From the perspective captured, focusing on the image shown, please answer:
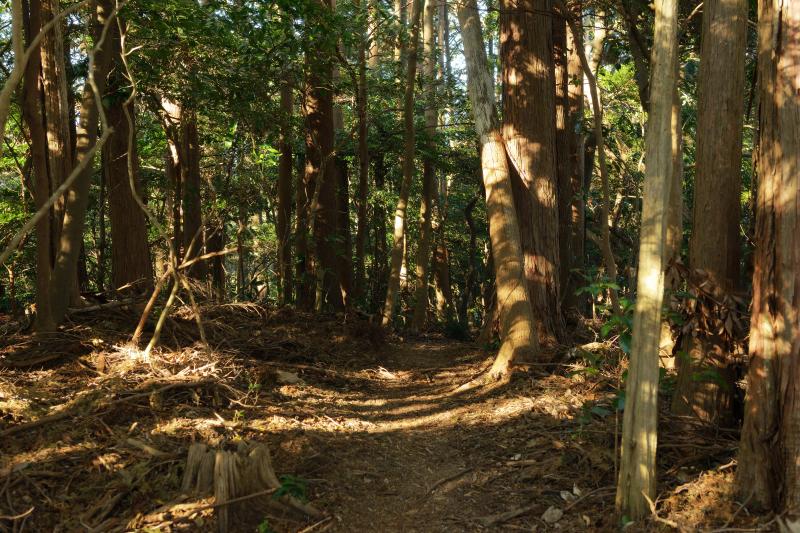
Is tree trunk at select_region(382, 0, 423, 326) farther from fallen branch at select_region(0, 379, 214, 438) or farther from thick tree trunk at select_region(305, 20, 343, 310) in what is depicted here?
fallen branch at select_region(0, 379, 214, 438)

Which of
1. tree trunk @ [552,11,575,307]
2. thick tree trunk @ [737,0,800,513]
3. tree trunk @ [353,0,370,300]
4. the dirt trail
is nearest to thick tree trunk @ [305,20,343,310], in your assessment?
tree trunk @ [353,0,370,300]

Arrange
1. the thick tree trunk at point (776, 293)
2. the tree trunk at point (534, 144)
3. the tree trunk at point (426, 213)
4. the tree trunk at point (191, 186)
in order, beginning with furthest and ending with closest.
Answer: the tree trunk at point (426, 213), the tree trunk at point (191, 186), the tree trunk at point (534, 144), the thick tree trunk at point (776, 293)

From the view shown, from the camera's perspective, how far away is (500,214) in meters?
8.77

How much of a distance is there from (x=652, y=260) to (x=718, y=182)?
1.38m

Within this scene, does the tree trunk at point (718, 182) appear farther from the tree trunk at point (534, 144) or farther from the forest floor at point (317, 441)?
the tree trunk at point (534, 144)

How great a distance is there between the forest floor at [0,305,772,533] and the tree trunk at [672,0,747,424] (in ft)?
1.08

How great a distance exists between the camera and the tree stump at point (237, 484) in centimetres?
458

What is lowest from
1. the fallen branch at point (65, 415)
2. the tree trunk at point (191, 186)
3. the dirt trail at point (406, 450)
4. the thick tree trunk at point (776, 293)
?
the dirt trail at point (406, 450)

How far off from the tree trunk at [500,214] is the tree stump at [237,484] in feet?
14.2

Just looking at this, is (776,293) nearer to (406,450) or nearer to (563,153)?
(406,450)

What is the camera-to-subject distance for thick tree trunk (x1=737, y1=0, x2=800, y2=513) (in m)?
3.66

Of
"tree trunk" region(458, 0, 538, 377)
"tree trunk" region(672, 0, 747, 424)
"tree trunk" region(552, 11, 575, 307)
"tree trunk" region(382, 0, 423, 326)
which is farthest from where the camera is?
"tree trunk" region(382, 0, 423, 326)

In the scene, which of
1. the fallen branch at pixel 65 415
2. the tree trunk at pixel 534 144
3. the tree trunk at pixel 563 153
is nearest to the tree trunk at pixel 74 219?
the fallen branch at pixel 65 415

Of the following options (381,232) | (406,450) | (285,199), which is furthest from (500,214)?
(381,232)
